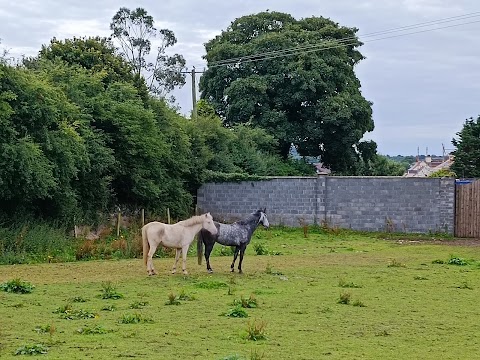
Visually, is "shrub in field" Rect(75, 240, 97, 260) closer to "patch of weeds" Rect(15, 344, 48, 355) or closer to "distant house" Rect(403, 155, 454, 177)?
"patch of weeds" Rect(15, 344, 48, 355)

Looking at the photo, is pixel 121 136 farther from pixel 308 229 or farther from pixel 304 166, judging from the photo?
pixel 304 166

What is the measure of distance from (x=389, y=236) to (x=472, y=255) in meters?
7.12

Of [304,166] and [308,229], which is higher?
[304,166]

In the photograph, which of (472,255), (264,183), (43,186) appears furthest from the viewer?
(264,183)

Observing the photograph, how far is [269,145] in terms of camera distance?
4300 centimetres

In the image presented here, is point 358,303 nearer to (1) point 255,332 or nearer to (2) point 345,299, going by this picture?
(2) point 345,299

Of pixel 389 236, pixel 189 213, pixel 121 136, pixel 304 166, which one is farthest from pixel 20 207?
pixel 304 166

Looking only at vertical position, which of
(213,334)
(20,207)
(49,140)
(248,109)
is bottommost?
(213,334)

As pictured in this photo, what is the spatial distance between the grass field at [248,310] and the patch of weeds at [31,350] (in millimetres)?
18

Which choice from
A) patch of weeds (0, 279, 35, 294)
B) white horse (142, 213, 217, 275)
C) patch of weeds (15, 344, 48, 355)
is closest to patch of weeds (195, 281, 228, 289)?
white horse (142, 213, 217, 275)

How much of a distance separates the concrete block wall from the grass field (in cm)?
1034

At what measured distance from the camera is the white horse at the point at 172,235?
1773 cm

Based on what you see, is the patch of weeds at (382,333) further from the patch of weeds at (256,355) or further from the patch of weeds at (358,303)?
the patch of weeds at (256,355)

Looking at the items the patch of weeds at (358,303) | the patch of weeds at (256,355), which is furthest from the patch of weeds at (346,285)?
the patch of weeds at (256,355)
